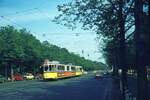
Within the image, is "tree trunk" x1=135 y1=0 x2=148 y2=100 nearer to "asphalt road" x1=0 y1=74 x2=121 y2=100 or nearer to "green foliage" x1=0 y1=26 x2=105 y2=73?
"asphalt road" x1=0 y1=74 x2=121 y2=100

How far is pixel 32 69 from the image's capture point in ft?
376

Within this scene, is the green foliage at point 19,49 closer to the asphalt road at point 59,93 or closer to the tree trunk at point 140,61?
the asphalt road at point 59,93

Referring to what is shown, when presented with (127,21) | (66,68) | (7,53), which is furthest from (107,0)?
(7,53)

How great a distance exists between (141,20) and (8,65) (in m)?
85.0

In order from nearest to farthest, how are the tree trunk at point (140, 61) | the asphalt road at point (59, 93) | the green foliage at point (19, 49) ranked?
the tree trunk at point (140, 61)
the asphalt road at point (59, 93)
the green foliage at point (19, 49)

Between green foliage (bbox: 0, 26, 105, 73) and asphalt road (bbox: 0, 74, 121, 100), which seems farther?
green foliage (bbox: 0, 26, 105, 73)

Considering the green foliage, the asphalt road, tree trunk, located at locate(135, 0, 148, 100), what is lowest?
the asphalt road

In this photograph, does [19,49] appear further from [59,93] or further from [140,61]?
[140,61]

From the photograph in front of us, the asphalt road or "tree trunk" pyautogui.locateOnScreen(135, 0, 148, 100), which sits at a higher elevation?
"tree trunk" pyautogui.locateOnScreen(135, 0, 148, 100)

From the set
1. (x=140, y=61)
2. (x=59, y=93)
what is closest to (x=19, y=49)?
(x=59, y=93)

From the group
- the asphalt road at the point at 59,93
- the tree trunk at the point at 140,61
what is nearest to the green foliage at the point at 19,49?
the asphalt road at the point at 59,93

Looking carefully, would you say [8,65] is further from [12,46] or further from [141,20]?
[141,20]

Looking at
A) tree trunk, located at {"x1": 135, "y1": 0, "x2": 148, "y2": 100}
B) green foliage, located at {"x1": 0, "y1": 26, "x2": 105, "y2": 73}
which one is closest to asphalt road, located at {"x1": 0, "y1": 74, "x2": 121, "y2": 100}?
tree trunk, located at {"x1": 135, "y1": 0, "x2": 148, "y2": 100}

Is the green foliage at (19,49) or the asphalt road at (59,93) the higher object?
the green foliage at (19,49)
